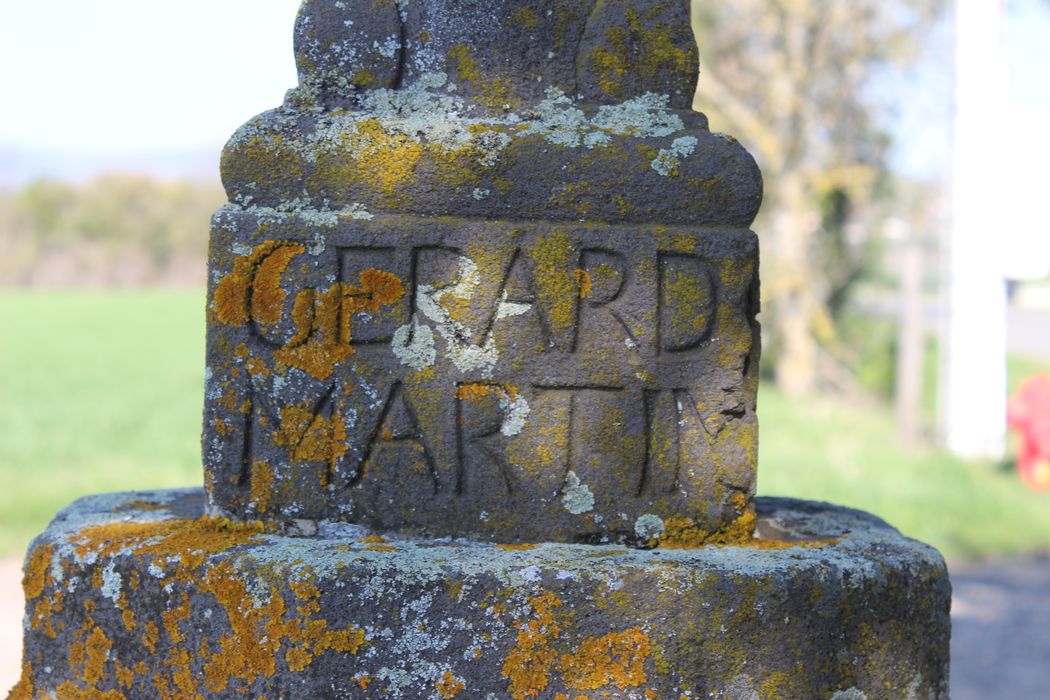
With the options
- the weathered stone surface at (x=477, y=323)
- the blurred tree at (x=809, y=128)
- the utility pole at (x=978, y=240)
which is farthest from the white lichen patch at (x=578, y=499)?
the blurred tree at (x=809, y=128)

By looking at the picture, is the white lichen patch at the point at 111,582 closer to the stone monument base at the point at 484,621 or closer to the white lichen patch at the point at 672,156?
the stone monument base at the point at 484,621

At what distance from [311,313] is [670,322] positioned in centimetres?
58

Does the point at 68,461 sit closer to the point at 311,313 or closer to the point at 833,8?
the point at 311,313

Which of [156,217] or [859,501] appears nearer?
[859,501]

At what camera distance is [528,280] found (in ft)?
6.20

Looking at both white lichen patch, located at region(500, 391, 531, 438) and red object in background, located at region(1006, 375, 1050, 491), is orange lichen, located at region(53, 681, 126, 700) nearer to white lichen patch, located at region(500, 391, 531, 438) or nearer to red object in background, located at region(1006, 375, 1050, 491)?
white lichen patch, located at region(500, 391, 531, 438)

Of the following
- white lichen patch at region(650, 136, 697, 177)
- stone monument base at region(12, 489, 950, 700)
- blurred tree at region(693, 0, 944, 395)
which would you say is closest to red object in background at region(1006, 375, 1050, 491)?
blurred tree at region(693, 0, 944, 395)

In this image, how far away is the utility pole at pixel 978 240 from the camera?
33.4ft

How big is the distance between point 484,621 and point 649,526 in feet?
1.21

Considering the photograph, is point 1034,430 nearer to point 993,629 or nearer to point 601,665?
point 993,629

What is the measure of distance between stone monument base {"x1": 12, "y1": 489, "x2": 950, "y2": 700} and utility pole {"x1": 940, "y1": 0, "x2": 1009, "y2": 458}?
29.3 feet

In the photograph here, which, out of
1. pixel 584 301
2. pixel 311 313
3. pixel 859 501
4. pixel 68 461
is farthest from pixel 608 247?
pixel 68 461

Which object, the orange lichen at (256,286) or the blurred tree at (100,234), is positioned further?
the blurred tree at (100,234)

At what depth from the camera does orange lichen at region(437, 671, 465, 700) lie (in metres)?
1.69
